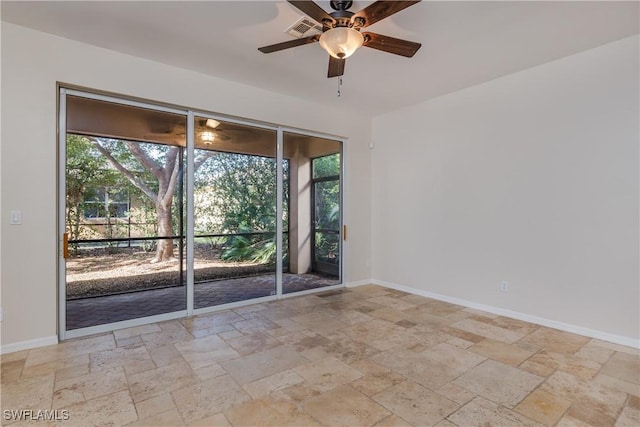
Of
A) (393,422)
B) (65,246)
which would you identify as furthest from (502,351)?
(65,246)

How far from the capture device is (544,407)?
206 centimetres

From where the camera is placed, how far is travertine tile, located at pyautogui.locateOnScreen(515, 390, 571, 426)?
1958mm

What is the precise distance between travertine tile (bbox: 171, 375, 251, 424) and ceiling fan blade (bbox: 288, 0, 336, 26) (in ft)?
8.59

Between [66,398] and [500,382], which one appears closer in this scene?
[66,398]

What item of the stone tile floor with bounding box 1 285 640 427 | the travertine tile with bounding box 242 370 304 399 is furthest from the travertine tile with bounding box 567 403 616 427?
the travertine tile with bounding box 242 370 304 399

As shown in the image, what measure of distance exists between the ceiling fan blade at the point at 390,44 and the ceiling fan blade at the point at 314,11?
13.3 inches

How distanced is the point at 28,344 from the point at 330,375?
2.76 m

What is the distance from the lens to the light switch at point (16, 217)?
2.82 m

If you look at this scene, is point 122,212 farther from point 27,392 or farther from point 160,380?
point 160,380

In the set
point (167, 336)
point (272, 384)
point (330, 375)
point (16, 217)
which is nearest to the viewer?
point (272, 384)

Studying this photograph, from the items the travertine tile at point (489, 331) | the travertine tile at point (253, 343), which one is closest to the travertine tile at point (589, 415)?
the travertine tile at point (489, 331)

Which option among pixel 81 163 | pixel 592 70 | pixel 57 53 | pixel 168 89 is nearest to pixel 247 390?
pixel 81 163

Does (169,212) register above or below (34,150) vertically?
below

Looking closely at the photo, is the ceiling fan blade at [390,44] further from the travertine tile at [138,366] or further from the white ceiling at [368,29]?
the travertine tile at [138,366]
